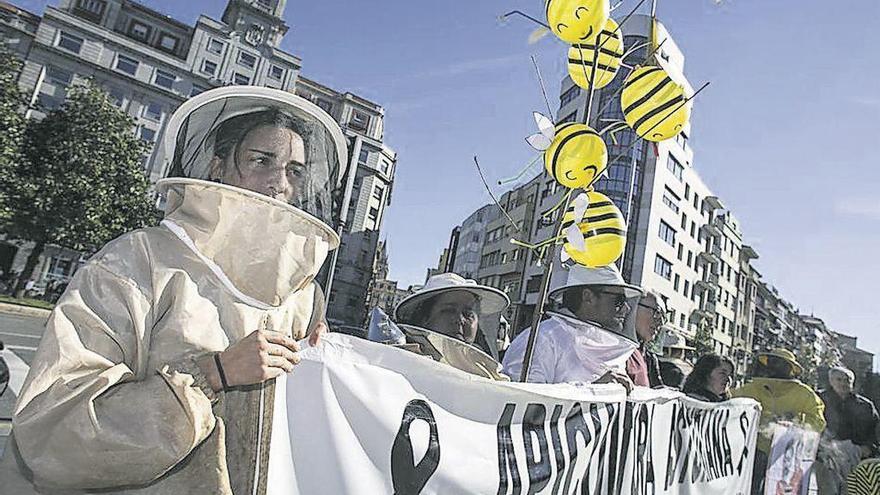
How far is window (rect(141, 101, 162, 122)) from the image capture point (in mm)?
43594

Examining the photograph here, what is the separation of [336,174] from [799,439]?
5.23 m

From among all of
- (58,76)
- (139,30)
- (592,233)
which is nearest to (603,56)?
(592,233)

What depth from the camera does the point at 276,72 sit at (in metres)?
50.2

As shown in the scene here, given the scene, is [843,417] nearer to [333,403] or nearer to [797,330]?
[333,403]

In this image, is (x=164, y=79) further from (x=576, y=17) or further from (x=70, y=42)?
(x=576, y=17)

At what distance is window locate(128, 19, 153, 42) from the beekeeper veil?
55493 millimetres

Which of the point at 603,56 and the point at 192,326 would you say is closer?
the point at 192,326

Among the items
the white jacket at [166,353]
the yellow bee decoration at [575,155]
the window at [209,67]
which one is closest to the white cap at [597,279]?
the yellow bee decoration at [575,155]

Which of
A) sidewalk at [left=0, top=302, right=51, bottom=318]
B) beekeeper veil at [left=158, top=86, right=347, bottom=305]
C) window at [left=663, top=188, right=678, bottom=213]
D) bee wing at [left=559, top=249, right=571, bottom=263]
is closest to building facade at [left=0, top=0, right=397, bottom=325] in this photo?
sidewalk at [left=0, top=302, right=51, bottom=318]

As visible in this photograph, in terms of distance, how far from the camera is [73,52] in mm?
41438

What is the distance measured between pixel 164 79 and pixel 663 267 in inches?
1804

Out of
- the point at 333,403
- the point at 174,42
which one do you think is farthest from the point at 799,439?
the point at 174,42

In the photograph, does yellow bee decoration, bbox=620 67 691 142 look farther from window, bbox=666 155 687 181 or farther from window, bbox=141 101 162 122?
window, bbox=141 101 162 122

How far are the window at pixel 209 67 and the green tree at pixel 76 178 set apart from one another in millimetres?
23680
